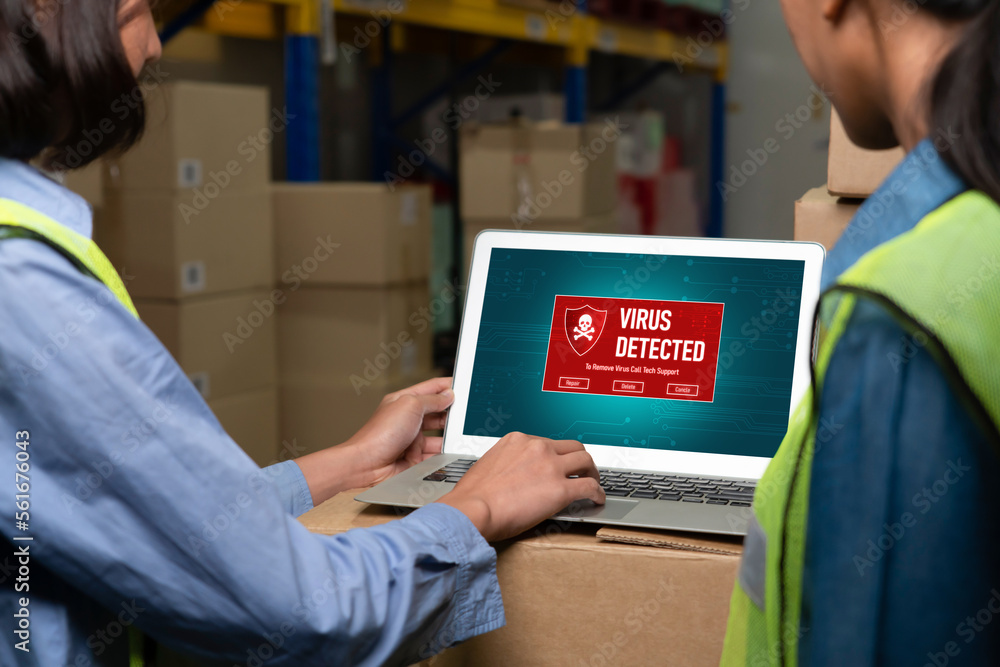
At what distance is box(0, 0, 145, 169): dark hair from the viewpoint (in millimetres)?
513

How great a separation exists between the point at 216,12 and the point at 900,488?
7.86 ft

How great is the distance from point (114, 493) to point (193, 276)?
164 centimetres

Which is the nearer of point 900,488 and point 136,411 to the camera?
point 900,488

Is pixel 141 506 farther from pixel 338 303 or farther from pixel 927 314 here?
pixel 338 303

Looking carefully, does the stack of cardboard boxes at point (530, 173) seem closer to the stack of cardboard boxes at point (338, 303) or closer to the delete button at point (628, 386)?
the stack of cardboard boxes at point (338, 303)

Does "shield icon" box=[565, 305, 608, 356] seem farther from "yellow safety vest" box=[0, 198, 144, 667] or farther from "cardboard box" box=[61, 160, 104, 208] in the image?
"cardboard box" box=[61, 160, 104, 208]

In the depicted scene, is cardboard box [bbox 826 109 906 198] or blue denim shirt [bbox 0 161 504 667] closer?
blue denim shirt [bbox 0 161 504 667]

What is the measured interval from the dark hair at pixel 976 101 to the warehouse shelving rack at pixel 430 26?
2.04 metres

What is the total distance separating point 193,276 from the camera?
80.9 inches

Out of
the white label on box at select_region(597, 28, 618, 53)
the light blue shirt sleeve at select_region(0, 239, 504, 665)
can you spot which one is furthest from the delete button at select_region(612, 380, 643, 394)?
the white label on box at select_region(597, 28, 618, 53)

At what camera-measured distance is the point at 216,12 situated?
7.89 ft

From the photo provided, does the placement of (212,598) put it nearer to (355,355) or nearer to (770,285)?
(770,285)

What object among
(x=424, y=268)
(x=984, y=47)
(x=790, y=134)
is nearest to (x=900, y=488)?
(x=984, y=47)

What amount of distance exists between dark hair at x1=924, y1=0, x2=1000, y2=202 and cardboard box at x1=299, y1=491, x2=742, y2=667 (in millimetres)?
311
